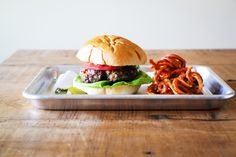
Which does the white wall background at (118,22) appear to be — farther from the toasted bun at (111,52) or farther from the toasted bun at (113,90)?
the toasted bun at (113,90)

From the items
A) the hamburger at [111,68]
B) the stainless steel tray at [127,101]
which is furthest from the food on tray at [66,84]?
the stainless steel tray at [127,101]

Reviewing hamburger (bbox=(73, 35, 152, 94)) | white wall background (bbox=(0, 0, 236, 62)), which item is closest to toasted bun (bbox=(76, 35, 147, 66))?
hamburger (bbox=(73, 35, 152, 94))

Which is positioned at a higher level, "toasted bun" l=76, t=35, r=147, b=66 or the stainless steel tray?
"toasted bun" l=76, t=35, r=147, b=66

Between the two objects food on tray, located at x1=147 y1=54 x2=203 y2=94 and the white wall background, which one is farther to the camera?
the white wall background

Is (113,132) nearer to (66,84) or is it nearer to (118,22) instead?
(66,84)

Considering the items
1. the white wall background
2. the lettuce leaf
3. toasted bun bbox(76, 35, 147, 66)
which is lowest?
the white wall background

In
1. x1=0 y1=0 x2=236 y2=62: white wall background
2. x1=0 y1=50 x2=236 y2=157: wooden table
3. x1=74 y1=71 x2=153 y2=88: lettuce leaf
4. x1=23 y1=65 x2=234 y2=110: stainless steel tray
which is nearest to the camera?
x1=0 y1=50 x2=236 y2=157: wooden table

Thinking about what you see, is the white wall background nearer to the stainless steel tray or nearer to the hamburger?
the hamburger
